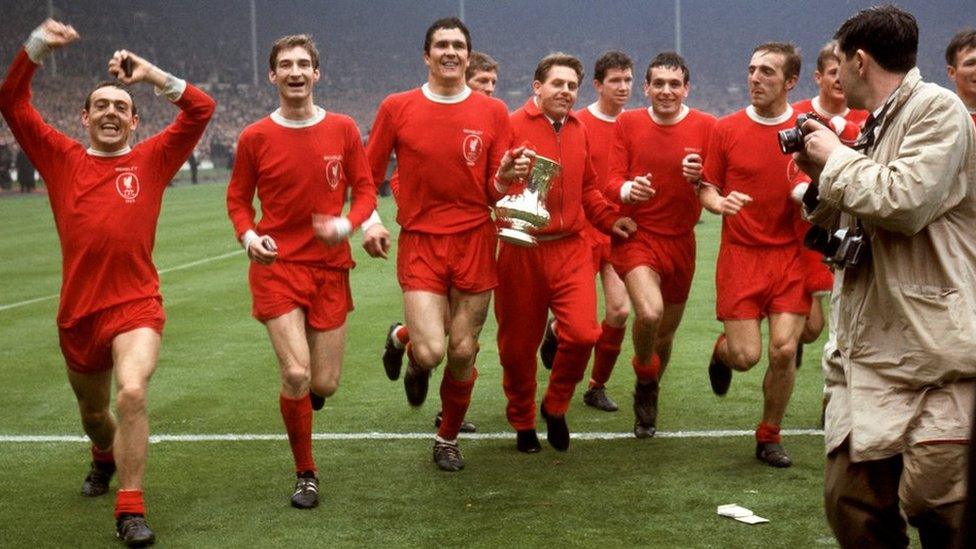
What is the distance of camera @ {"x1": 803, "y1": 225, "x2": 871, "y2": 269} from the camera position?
437cm

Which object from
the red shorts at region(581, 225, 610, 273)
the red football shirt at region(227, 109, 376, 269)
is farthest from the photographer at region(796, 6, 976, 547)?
the red shorts at region(581, 225, 610, 273)

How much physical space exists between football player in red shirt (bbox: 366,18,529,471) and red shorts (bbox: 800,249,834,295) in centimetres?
179

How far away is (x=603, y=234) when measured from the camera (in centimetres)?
927

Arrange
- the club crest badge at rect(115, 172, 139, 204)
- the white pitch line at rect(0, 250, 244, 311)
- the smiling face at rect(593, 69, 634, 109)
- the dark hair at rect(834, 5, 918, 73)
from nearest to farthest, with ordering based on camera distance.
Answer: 1. the dark hair at rect(834, 5, 918, 73)
2. the club crest badge at rect(115, 172, 139, 204)
3. the smiling face at rect(593, 69, 634, 109)
4. the white pitch line at rect(0, 250, 244, 311)

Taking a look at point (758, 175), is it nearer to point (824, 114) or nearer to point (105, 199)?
point (824, 114)

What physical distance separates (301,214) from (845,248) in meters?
3.55

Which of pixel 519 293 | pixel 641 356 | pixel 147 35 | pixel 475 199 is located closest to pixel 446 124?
pixel 475 199

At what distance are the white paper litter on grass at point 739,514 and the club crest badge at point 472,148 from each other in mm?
2358

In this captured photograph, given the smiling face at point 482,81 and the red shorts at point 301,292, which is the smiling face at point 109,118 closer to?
the red shorts at point 301,292

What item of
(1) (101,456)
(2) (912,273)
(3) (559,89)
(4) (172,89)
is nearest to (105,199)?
(4) (172,89)

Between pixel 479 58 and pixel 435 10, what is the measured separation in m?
64.0

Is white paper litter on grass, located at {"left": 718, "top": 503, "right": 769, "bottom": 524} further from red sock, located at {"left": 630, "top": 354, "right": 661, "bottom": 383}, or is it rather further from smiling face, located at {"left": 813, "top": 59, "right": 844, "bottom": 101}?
smiling face, located at {"left": 813, "top": 59, "right": 844, "bottom": 101}

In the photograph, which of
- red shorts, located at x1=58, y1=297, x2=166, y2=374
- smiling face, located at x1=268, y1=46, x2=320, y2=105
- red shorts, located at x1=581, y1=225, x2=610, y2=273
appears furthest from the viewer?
red shorts, located at x1=581, y1=225, x2=610, y2=273

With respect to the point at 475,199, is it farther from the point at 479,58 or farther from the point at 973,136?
the point at 973,136
